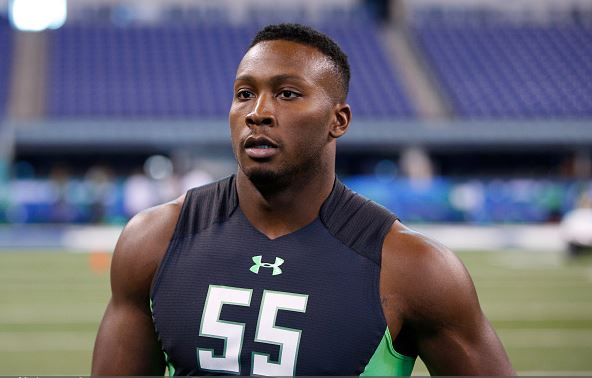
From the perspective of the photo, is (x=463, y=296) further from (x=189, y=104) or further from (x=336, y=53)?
(x=189, y=104)

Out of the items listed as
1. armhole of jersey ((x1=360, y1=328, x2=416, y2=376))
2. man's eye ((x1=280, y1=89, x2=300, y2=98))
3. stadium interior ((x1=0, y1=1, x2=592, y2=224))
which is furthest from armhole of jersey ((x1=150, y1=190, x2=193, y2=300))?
stadium interior ((x1=0, y1=1, x2=592, y2=224))

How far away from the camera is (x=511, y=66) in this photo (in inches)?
981

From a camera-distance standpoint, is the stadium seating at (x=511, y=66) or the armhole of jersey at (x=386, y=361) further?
the stadium seating at (x=511, y=66)

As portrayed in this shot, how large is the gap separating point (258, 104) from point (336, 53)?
239 mm

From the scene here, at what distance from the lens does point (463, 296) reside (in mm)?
1850

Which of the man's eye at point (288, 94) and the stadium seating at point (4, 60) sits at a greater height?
the stadium seating at point (4, 60)

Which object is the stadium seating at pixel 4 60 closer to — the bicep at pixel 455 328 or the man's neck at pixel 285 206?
the man's neck at pixel 285 206

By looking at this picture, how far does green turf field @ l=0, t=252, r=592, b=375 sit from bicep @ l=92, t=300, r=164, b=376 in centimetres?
340

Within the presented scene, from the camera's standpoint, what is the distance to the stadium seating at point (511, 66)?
898 inches

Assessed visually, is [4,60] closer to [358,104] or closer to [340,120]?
[358,104]

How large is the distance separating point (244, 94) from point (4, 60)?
72.6 feet

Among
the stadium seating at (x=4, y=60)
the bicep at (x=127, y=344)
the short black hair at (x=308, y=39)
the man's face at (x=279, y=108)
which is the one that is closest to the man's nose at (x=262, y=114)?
the man's face at (x=279, y=108)

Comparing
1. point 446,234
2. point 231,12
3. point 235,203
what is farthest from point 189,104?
point 235,203

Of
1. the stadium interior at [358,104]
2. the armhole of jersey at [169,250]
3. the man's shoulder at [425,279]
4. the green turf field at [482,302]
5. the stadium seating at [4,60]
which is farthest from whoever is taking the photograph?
the stadium seating at [4,60]
